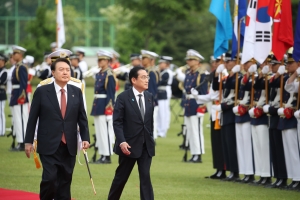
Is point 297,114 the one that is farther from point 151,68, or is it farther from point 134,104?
point 151,68

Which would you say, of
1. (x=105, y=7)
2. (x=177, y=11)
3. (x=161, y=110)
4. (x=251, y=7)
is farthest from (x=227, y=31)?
(x=105, y=7)

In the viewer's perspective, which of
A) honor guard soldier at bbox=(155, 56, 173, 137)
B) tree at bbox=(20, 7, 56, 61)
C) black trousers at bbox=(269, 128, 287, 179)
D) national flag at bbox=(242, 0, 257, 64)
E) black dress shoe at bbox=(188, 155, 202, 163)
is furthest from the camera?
tree at bbox=(20, 7, 56, 61)

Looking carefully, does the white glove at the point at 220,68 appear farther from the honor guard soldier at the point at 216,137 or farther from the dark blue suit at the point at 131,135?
the dark blue suit at the point at 131,135

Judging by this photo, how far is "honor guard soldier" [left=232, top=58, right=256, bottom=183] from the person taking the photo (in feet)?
43.6

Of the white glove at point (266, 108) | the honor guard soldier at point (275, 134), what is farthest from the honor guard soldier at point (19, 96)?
the white glove at point (266, 108)

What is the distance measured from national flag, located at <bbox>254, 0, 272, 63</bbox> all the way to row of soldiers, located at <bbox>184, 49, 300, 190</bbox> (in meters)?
0.28

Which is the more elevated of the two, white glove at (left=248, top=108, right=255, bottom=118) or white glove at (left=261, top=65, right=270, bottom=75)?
white glove at (left=261, top=65, right=270, bottom=75)

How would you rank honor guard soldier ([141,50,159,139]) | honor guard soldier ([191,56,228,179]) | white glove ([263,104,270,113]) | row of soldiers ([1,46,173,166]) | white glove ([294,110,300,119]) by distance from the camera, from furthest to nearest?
1. honor guard soldier ([141,50,159,139])
2. row of soldiers ([1,46,173,166])
3. honor guard soldier ([191,56,228,179])
4. white glove ([263,104,270,113])
5. white glove ([294,110,300,119])

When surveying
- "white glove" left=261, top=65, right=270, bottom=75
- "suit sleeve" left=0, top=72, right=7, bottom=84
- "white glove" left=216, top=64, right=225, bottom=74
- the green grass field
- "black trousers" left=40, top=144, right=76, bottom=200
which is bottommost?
the green grass field

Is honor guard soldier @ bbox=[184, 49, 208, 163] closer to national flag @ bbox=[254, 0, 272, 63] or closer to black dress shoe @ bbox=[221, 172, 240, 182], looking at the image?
black dress shoe @ bbox=[221, 172, 240, 182]

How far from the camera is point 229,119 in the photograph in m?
13.7

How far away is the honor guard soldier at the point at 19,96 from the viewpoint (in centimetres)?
1806

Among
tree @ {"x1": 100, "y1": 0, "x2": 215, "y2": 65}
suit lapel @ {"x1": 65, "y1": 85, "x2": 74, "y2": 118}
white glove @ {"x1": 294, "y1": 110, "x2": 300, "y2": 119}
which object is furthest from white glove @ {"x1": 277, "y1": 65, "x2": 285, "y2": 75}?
tree @ {"x1": 100, "y1": 0, "x2": 215, "y2": 65}

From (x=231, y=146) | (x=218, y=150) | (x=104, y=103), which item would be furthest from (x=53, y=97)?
(x=104, y=103)
